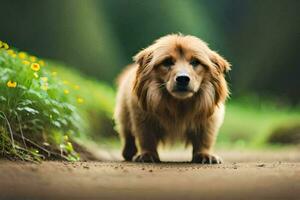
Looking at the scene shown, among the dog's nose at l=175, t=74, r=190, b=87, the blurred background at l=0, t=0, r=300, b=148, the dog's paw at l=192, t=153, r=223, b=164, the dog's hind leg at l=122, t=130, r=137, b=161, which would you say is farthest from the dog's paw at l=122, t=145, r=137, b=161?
the blurred background at l=0, t=0, r=300, b=148

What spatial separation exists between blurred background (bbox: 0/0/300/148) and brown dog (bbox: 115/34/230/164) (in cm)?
517

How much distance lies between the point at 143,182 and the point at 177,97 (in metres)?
1.43

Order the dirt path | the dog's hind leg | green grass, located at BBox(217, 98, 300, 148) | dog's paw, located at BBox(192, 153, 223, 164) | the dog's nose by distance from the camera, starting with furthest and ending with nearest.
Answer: green grass, located at BBox(217, 98, 300, 148)
the dog's hind leg
dog's paw, located at BBox(192, 153, 223, 164)
the dog's nose
the dirt path

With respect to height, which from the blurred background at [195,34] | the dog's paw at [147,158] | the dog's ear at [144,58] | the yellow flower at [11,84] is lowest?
the dog's paw at [147,158]

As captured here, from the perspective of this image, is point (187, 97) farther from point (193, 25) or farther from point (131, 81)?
point (193, 25)

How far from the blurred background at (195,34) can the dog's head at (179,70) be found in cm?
530

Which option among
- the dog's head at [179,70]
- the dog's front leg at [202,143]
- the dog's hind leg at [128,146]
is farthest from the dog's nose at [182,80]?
the dog's hind leg at [128,146]

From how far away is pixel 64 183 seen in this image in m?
3.03

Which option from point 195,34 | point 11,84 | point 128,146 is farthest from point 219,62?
point 195,34

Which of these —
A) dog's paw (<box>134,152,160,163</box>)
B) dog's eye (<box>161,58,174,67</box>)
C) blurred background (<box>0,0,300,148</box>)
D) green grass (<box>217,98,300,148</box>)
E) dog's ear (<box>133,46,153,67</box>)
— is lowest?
dog's paw (<box>134,152,160,163</box>)

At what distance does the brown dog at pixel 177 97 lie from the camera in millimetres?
4594

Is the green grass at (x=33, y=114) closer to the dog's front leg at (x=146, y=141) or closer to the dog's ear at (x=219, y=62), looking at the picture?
the dog's front leg at (x=146, y=141)

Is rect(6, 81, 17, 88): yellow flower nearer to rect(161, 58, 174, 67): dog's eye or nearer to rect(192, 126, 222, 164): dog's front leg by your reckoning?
rect(161, 58, 174, 67): dog's eye

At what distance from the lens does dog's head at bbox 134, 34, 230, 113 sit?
448cm
